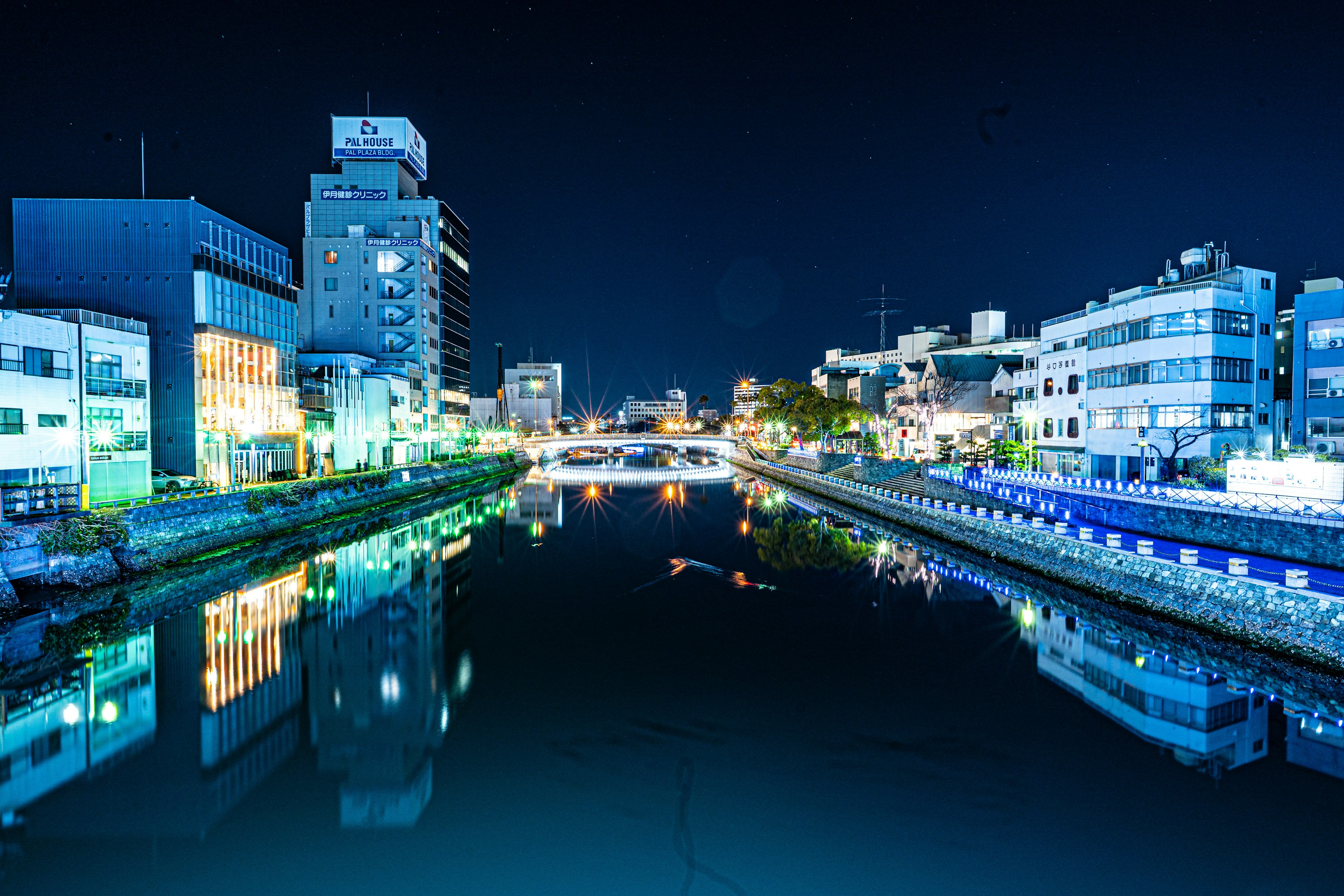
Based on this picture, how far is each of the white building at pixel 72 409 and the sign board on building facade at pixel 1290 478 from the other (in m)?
41.2

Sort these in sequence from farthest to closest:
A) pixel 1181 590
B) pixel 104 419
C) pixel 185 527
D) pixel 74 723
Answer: pixel 104 419
pixel 185 527
pixel 1181 590
pixel 74 723

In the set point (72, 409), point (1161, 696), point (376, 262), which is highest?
point (376, 262)

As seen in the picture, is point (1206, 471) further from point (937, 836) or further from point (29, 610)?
point (29, 610)

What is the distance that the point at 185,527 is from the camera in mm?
28688

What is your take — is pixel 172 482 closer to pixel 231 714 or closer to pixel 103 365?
pixel 103 365

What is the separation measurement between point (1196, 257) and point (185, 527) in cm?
5346

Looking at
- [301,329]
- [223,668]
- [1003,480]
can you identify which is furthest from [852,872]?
[301,329]

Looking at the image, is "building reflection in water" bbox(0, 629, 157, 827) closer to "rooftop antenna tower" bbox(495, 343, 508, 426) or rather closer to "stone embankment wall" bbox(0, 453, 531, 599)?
"stone embankment wall" bbox(0, 453, 531, 599)

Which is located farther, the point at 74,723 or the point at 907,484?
the point at 907,484

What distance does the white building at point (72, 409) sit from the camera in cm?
2577

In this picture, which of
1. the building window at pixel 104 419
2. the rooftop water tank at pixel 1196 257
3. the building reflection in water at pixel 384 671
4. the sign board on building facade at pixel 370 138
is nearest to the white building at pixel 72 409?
the building window at pixel 104 419

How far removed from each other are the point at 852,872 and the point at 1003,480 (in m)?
33.4

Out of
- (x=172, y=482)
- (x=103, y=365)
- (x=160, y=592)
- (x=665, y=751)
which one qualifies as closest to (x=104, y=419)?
(x=103, y=365)

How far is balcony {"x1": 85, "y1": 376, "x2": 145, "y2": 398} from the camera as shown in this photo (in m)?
30.0
